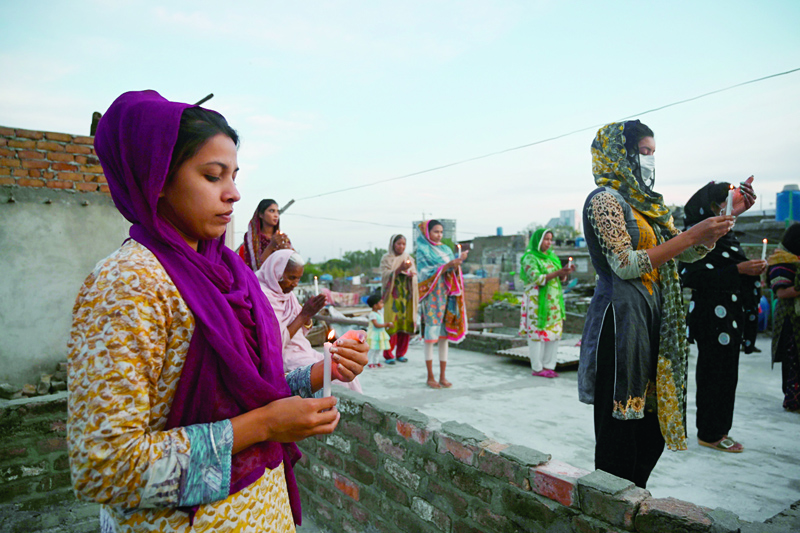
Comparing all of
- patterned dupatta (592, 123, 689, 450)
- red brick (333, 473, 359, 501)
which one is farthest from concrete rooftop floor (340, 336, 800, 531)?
red brick (333, 473, 359, 501)

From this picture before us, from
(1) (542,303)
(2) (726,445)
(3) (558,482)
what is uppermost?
(1) (542,303)

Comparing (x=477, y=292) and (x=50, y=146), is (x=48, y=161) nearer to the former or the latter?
(x=50, y=146)

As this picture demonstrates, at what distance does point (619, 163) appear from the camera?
2393mm

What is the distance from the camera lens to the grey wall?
5.67 m

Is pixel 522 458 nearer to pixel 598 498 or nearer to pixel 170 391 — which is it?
pixel 598 498

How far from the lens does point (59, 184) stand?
5.93m

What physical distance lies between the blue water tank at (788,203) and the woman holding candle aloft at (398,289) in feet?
28.2

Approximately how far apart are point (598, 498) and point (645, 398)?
724 millimetres

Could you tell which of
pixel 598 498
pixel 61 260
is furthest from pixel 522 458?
pixel 61 260

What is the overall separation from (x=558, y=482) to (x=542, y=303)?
15.0 feet

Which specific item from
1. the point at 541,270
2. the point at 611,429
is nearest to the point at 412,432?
the point at 611,429

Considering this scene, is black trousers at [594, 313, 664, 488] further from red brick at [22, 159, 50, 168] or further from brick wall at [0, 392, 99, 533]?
red brick at [22, 159, 50, 168]

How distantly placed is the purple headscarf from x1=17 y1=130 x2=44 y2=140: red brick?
5930mm

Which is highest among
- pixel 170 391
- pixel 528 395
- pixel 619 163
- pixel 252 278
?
pixel 619 163
